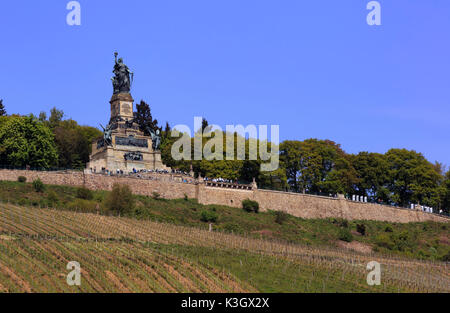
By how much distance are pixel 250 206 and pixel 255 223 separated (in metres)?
6.51

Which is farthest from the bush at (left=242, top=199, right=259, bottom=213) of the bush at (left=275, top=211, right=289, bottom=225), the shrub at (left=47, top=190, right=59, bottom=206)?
the shrub at (left=47, top=190, right=59, bottom=206)

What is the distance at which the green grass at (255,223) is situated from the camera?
77750 millimetres

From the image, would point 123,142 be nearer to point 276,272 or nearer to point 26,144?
point 26,144

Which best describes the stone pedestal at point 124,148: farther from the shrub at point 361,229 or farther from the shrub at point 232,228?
the shrub at point 361,229

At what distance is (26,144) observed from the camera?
88000 millimetres

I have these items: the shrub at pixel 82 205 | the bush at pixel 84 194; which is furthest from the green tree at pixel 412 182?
the shrub at pixel 82 205

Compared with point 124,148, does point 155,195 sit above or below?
below

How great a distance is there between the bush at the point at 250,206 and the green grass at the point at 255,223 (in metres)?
0.99

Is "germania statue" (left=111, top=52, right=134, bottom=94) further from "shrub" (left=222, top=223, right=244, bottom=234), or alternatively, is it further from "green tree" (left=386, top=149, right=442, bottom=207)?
"green tree" (left=386, top=149, right=442, bottom=207)

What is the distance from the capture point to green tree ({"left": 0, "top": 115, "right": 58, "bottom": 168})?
286 feet

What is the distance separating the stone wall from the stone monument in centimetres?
395

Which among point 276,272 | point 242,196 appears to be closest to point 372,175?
point 242,196

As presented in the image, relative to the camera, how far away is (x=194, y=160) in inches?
4114
